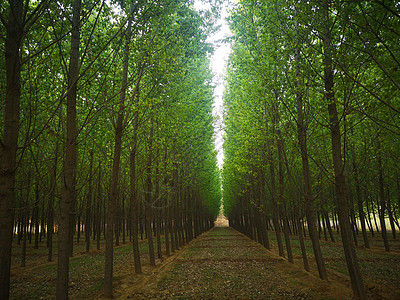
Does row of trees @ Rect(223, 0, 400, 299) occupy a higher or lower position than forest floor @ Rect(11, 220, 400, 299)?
higher

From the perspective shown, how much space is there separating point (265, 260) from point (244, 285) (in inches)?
225

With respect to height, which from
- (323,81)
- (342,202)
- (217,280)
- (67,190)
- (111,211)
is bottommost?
(217,280)

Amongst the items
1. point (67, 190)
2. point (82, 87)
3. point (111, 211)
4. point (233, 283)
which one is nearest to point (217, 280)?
point (233, 283)

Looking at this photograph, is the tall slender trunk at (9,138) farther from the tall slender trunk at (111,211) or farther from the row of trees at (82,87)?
the tall slender trunk at (111,211)

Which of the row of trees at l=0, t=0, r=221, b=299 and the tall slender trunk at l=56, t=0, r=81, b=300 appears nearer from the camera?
the row of trees at l=0, t=0, r=221, b=299

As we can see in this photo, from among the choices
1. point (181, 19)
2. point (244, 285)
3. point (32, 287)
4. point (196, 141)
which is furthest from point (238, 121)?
point (32, 287)

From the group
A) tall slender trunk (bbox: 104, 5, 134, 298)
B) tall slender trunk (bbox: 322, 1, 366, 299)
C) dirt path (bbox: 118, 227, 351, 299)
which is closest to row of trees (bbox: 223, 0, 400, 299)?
tall slender trunk (bbox: 322, 1, 366, 299)

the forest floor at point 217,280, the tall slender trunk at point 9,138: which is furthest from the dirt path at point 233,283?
the tall slender trunk at point 9,138

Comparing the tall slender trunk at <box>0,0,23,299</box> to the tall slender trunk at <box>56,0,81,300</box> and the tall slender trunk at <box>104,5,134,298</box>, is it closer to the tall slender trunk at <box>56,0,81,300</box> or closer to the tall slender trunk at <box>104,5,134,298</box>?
the tall slender trunk at <box>56,0,81,300</box>

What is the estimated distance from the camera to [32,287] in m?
9.73

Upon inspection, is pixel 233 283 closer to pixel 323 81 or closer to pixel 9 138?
pixel 323 81

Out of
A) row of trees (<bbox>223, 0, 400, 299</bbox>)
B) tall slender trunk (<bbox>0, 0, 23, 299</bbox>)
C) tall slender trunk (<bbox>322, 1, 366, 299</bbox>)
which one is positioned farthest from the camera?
tall slender trunk (<bbox>322, 1, 366, 299</bbox>)

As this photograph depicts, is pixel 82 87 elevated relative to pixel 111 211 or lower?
elevated

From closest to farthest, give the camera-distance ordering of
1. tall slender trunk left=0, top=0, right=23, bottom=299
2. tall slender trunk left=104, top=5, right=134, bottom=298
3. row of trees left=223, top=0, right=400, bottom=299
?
tall slender trunk left=0, top=0, right=23, bottom=299 → row of trees left=223, top=0, right=400, bottom=299 → tall slender trunk left=104, top=5, right=134, bottom=298
